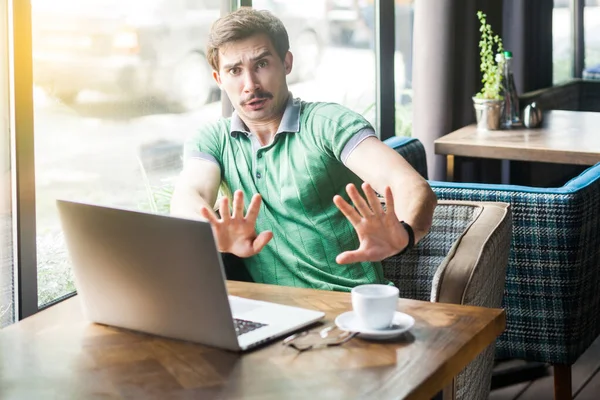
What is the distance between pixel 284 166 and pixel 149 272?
86cm

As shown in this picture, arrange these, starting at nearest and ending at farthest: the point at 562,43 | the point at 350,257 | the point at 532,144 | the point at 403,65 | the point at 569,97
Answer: the point at 350,257
the point at 532,144
the point at 403,65
the point at 569,97
the point at 562,43

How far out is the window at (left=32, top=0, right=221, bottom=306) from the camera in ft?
8.59

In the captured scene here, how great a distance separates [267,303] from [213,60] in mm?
912

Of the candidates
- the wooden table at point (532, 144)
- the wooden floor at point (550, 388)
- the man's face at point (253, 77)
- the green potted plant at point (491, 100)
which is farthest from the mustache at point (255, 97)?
the green potted plant at point (491, 100)

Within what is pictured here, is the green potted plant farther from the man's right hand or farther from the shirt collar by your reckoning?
the man's right hand

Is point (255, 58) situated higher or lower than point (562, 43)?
lower

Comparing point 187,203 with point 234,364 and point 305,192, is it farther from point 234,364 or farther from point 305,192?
point 234,364

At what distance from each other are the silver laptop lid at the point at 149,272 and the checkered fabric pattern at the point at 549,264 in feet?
4.37

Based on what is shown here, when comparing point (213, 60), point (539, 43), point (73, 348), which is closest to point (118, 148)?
point (213, 60)

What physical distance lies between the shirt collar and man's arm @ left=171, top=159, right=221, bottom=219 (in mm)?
113

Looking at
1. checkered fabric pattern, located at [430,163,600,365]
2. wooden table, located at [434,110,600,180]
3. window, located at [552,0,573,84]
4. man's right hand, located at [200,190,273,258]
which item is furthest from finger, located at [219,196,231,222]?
window, located at [552,0,573,84]

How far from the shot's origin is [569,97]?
21.0 ft

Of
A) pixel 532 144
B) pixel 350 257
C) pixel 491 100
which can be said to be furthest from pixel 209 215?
pixel 491 100

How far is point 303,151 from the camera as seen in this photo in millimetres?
2461
